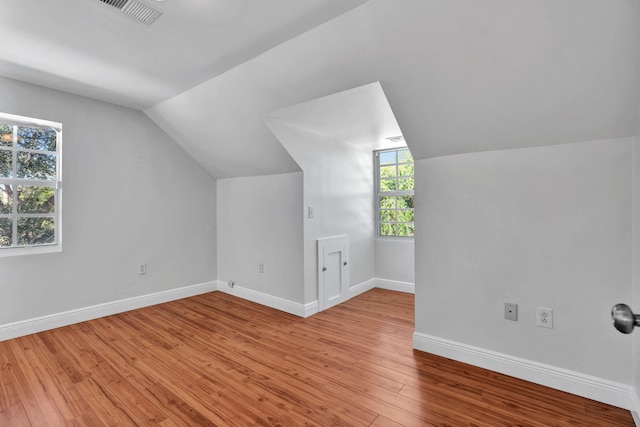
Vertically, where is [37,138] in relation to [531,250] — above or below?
above

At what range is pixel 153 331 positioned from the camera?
2.94 meters

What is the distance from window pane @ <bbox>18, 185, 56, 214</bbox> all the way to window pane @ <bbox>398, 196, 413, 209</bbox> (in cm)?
411

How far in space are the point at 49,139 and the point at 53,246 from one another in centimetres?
109

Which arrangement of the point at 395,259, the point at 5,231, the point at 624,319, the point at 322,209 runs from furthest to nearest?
the point at 395,259 → the point at 322,209 → the point at 5,231 → the point at 624,319

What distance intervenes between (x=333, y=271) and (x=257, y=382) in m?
1.78

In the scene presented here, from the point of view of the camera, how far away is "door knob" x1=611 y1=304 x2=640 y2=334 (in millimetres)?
895

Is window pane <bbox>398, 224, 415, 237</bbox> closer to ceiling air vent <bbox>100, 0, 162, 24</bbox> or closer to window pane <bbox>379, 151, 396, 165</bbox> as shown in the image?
window pane <bbox>379, 151, 396, 165</bbox>

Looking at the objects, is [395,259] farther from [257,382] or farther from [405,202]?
[257,382]

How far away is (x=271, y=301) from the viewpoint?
365 cm

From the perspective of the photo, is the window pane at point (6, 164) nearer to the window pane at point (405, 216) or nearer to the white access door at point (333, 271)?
the white access door at point (333, 271)

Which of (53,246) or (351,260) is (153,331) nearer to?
(53,246)

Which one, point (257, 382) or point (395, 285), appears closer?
point (257, 382)

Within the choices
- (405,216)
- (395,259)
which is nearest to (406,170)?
(405,216)

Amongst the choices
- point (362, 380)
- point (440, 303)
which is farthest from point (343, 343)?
point (440, 303)
